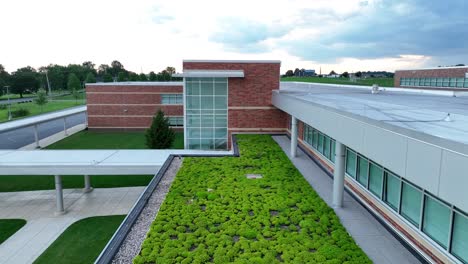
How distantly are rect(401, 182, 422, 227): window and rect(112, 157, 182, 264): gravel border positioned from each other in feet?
23.6

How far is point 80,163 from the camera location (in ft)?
57.0

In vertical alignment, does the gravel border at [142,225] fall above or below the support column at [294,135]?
below

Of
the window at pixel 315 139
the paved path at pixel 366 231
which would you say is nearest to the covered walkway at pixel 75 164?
the window at pixel 315 139

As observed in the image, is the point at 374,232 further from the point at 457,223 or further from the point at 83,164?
the point at 83,164

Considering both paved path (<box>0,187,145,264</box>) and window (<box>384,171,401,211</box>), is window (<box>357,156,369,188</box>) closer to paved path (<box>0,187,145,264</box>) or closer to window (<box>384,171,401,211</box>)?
window (<box>384,171,401,211</box>)

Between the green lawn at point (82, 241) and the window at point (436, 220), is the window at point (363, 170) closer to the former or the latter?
the window at point (436, 220)

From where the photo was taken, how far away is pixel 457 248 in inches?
290

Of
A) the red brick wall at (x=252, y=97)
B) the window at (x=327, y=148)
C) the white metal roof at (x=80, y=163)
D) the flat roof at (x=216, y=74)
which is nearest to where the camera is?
the window at (x=327, y=148)

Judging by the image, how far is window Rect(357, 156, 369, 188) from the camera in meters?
12.1

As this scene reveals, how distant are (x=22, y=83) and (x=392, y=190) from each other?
375 feet

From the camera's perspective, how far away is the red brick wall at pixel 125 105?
41.7 m

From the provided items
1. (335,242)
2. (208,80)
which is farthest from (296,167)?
(208,80)

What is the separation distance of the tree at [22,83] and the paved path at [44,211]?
316ft

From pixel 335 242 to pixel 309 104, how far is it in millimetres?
5898
